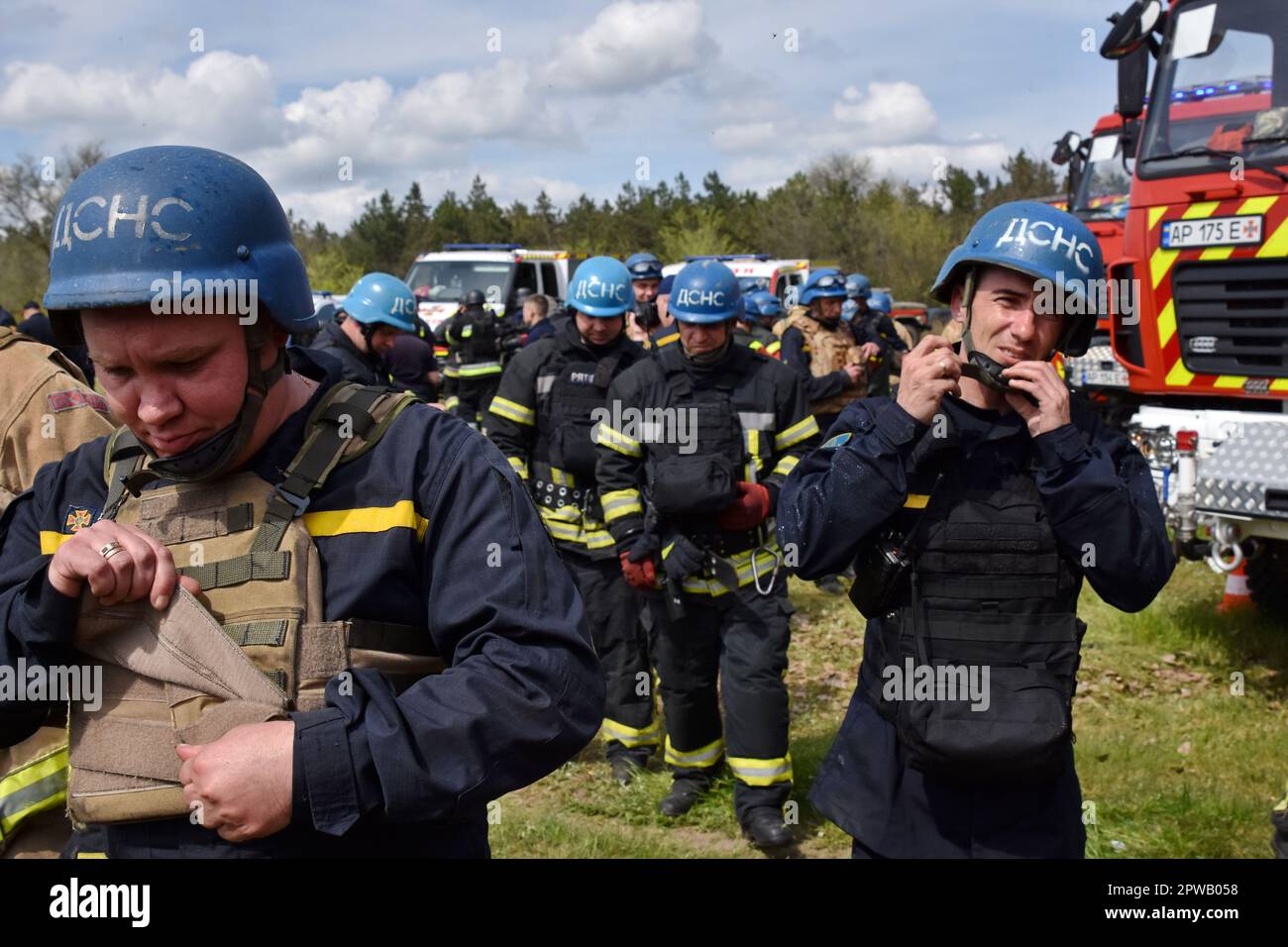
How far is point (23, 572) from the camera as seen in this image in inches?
74.7

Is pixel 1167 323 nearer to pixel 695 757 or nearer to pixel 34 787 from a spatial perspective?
pixel 695 757

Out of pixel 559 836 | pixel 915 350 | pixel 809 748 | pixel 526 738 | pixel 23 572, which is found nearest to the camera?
pixel 526 738

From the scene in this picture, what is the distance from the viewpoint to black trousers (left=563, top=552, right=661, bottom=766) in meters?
5.80

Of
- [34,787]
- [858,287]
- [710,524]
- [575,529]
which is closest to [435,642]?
→ [34,787]

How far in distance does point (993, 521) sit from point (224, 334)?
6.01ft

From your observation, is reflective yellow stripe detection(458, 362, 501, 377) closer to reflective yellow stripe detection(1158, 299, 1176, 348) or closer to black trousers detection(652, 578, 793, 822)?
black trousers detection(652, 578, 793, 822)

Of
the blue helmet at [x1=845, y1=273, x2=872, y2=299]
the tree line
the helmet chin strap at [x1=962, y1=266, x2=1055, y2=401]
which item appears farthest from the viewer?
the tree line

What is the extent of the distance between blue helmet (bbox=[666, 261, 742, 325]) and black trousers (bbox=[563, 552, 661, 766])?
1.41 meters

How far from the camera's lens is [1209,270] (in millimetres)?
6402

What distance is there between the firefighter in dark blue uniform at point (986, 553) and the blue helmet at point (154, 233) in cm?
151

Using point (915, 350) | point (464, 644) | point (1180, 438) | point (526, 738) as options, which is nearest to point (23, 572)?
point (464, 644)

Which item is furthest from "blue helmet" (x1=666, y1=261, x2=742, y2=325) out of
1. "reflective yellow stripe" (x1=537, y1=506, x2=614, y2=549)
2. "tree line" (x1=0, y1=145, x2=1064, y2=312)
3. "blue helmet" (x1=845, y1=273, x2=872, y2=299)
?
"tree line" (x1=0, y1=145, x2=1064, y2=312)

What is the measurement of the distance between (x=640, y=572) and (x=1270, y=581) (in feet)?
15.4
